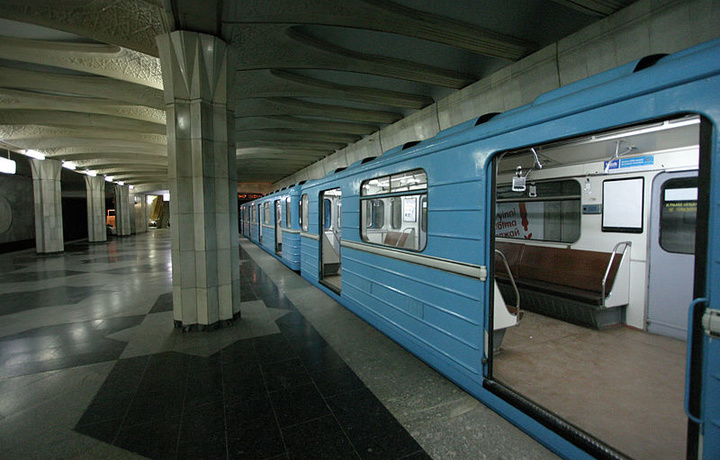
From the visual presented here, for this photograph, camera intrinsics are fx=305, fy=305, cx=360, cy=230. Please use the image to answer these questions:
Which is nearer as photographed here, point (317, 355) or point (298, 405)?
point (298, 405)

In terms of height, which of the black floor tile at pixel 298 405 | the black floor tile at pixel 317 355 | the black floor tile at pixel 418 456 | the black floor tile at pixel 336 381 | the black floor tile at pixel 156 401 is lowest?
the black floor tile at pixel 317 355

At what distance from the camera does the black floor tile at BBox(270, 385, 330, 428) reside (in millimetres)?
2631

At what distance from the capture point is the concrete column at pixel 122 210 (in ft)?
75.0

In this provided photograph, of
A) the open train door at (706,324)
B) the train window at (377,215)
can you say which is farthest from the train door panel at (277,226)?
the open train door at (706,324)

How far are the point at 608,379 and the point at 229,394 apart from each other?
3845 millimetres

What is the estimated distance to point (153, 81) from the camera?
19.4 ft

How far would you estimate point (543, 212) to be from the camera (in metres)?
5.91

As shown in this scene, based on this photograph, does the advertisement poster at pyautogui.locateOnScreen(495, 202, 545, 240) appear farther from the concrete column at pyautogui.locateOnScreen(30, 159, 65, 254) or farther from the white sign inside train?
the concrete column at pyautogui.locateOnScreen(30, 159, 65, 254)

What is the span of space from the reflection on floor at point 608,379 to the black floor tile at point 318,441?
180 centimetres

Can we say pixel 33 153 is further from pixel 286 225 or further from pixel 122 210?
pixel 122 210

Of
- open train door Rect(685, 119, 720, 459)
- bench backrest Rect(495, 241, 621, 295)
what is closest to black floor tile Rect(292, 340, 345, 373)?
open train door Rect(685, 119, 720, 459)

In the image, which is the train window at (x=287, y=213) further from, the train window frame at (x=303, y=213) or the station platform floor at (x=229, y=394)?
the station platform floor at (x=229, y=394)

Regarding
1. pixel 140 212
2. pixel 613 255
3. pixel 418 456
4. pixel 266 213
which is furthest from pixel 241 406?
pixel 140 212

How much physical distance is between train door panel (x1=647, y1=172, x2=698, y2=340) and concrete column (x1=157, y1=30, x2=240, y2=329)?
246 inches
